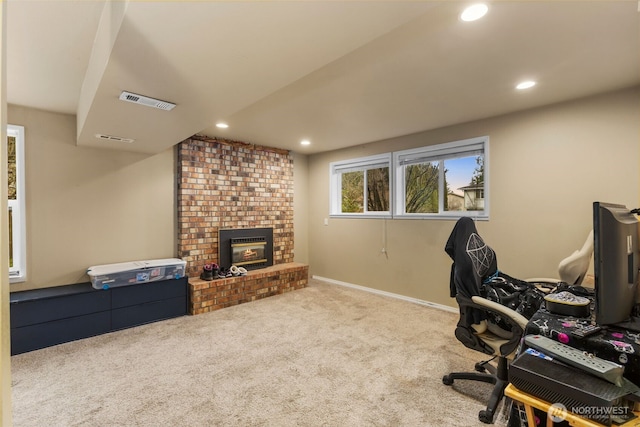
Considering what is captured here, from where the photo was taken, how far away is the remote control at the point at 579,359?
805mm

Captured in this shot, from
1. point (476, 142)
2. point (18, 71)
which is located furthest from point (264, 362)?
point (476, 142)

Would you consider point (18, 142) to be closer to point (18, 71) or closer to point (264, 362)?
point (18, 71)

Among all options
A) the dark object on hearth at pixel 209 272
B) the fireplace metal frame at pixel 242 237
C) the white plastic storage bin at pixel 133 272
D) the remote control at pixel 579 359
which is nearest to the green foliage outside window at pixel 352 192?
the fireplace metal frame at pixel 242 237

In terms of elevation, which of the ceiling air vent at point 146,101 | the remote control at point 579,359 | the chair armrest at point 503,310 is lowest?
the chair armrest at point 503,310

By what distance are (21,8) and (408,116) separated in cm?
315

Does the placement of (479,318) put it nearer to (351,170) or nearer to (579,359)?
(579,359)

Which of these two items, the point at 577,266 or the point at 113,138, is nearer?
the point at 577,266

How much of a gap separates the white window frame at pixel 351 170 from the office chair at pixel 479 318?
7.57ft

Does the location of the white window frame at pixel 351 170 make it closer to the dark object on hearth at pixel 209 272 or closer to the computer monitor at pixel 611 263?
the dark object on hearth at pixel 209 272

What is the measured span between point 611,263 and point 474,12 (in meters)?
1.38

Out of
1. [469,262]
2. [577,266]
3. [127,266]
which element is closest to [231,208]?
[127,266]

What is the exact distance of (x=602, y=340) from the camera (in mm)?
947

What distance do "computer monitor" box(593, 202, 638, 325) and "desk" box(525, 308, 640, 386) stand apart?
49 mm

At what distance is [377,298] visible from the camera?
14.3ft
